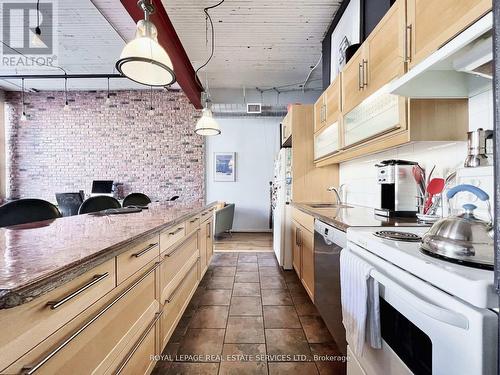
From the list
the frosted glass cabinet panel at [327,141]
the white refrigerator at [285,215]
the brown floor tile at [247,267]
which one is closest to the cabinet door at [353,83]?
the frosted glass cabinet panel at [327,141]

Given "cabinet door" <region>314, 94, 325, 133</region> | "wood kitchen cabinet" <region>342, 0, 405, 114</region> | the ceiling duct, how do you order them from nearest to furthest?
"wood kitchen cabinet" <region>342, 0, 405, 114</region> → "cabinet door" <region>314, 94, 325, 133</region> → the ceiling duct

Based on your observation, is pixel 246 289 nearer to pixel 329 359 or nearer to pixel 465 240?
pixel 329 359

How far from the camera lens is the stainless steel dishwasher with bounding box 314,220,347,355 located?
1.47m

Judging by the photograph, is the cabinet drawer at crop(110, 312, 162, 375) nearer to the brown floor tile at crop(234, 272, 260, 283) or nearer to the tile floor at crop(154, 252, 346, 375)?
the tile floor at crop(154, 252, 346, 375)

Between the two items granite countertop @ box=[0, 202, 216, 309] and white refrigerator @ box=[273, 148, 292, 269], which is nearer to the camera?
granite countertop @ box=[0, 202, 216, 309]

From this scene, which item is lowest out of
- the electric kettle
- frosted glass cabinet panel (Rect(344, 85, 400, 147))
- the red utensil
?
the electric kettle

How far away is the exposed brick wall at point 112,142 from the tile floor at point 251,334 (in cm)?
339

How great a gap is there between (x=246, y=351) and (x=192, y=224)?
3.66ft

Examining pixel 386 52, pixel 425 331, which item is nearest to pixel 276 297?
pixel 425 331

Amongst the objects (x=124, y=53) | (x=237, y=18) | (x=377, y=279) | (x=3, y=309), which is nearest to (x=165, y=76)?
(x=124, y=53)

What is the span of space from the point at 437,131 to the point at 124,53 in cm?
204

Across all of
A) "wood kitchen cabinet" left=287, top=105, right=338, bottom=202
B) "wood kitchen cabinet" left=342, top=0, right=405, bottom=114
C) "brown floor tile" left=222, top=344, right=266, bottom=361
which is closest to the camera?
"wood kitchen cabinet" left=342, top=0, right=405, bottom=114

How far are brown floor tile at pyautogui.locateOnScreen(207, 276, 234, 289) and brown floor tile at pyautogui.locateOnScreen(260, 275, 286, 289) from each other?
1.19 ft

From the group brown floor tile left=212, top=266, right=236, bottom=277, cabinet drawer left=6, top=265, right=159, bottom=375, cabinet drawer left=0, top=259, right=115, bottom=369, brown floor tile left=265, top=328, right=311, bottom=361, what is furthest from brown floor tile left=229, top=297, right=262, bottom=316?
cabinet drawer left=0, top=259, right=115, bottom=369
